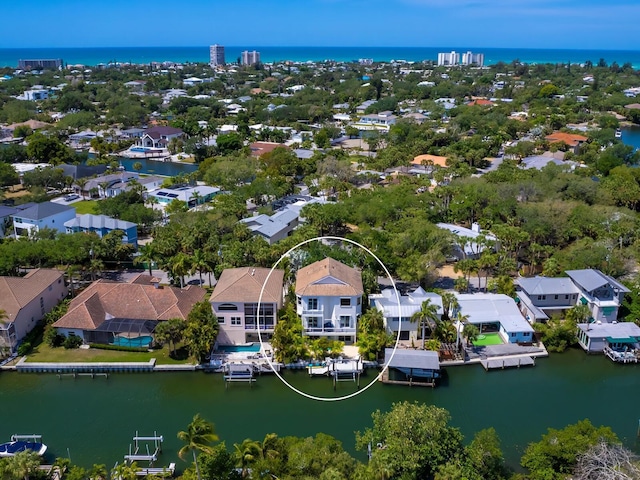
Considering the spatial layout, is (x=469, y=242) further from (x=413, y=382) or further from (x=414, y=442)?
(x=414, y=442)

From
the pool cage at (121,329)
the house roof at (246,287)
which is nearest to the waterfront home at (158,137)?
the house roof at (246,287)

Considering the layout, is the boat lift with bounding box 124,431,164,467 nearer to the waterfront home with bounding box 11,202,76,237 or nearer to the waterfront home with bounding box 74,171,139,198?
the waterfront home with bounding box 11,202,76,237

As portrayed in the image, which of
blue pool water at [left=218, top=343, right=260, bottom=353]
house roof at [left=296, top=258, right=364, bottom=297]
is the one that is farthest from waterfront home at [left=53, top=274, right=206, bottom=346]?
house roof at [left=296, top=258, right=364, bottom=297]

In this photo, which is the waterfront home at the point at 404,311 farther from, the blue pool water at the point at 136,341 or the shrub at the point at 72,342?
the shrub at the point at 72,342

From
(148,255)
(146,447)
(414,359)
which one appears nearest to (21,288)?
(148,255)

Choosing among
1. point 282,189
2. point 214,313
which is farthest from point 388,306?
point 282,189

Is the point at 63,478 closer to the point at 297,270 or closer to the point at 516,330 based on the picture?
the point at 297,270
